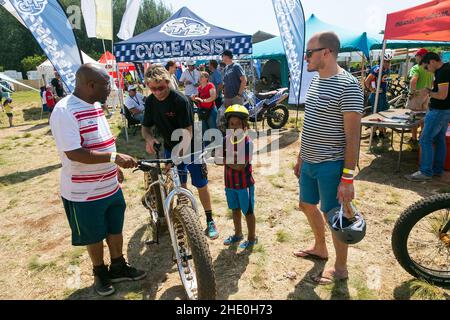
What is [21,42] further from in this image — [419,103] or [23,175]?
[419,103]

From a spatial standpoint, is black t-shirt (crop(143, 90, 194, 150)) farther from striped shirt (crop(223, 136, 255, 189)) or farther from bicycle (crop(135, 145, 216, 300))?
striped shirt (crop(223, 136, 255, 189))

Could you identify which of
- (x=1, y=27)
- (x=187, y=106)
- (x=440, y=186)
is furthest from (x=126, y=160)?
(x=1, y=27)

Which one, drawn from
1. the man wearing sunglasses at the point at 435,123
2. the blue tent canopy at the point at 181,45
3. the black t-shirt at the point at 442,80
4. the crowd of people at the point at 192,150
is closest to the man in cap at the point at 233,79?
the blue tent canopy at the point at 181,45

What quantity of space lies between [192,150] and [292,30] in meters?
5.80

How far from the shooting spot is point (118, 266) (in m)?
3.02

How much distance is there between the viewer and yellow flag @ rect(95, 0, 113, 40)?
7.50 meters

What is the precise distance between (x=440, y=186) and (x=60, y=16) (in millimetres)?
7255

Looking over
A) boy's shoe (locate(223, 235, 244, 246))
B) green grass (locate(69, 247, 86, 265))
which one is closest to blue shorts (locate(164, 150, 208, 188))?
boy's shoe (locate(223, 235, 244, 246))

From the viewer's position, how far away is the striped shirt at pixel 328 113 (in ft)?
7.39

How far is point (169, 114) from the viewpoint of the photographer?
3217 millimetres

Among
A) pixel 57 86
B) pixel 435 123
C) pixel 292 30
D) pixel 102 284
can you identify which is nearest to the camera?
pixel 102 284

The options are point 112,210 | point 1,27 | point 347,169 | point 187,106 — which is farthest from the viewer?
point 1,27

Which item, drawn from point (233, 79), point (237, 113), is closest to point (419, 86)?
point (233, 79)
